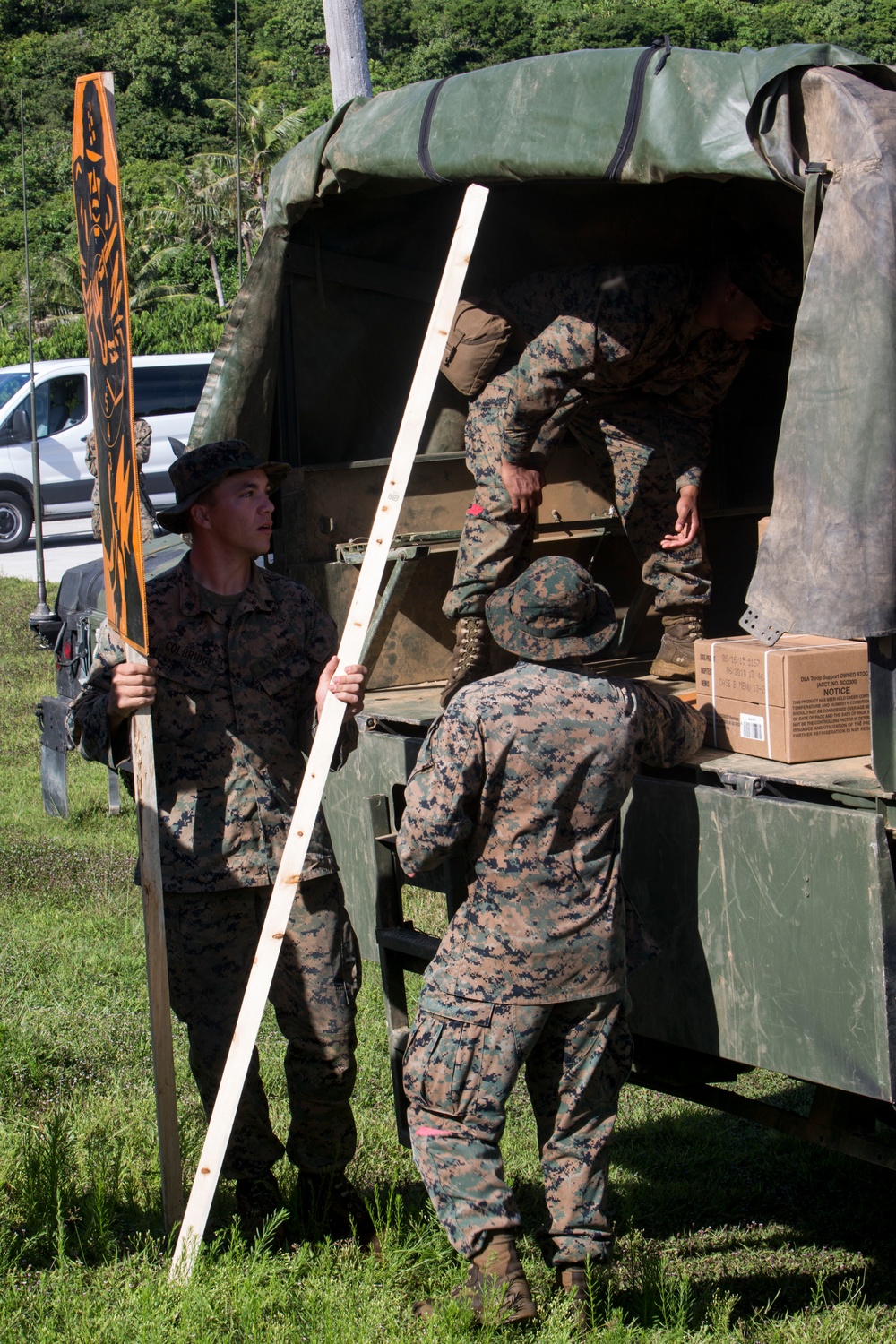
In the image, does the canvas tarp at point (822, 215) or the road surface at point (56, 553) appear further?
the road surface at point (56, 553)

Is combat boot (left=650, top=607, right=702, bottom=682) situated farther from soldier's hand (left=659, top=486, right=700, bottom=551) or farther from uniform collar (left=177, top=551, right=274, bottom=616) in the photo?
uniform collar (left=177, top=551, right=274, bottom=616)

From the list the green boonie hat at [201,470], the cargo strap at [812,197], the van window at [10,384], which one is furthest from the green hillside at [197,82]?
the cargo strap at [812,197]

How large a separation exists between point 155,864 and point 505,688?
2.79 feet

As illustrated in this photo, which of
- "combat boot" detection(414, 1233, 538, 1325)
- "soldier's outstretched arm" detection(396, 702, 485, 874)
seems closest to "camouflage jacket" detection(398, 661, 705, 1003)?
"soldier's outstretched arm" detection(396, 702, 485, 874)

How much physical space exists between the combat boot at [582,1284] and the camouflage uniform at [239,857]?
2.20ft

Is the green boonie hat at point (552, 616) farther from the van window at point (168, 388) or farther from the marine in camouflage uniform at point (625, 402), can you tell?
the van window at point (168, 388)

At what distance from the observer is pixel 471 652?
15.1ft

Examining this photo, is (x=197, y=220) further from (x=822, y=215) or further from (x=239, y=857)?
(x=822, y=215)

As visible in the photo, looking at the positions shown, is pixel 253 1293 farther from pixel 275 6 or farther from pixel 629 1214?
pixel 275 6

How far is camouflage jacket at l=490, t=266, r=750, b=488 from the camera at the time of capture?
4.53 metres

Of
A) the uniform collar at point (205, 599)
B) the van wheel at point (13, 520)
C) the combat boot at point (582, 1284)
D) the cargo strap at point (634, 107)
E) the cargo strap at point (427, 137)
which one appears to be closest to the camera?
the combat boot at point (582, 1284)

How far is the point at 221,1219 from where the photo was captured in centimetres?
365

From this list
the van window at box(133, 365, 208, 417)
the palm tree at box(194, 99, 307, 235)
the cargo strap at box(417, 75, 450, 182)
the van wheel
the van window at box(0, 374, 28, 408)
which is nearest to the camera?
the cargo strap at box(417, 75, 450, 182)

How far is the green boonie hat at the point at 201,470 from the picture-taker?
11.5 feet
